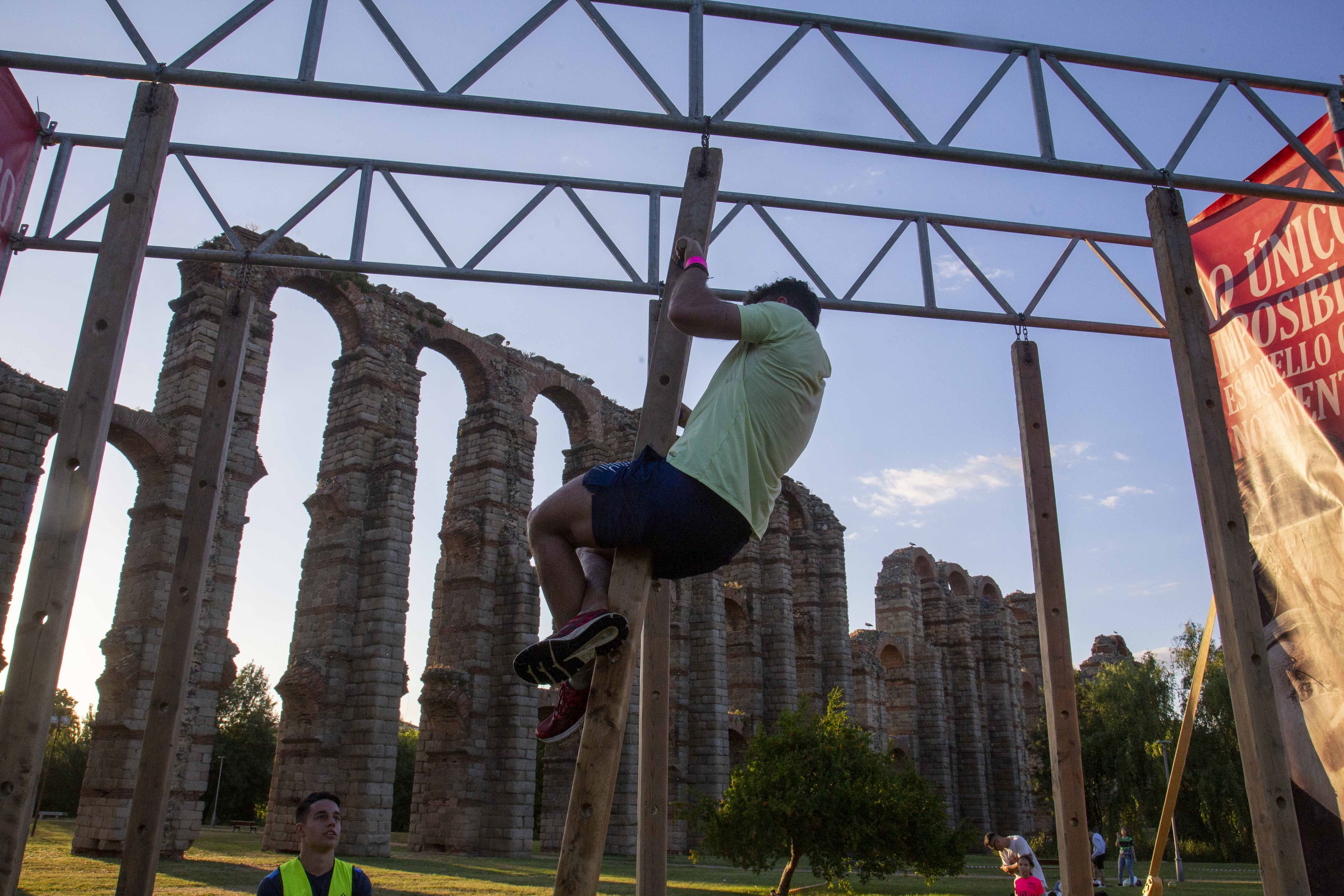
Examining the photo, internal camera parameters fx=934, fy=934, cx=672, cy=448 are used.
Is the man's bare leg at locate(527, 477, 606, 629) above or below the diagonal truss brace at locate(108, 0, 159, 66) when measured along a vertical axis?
below

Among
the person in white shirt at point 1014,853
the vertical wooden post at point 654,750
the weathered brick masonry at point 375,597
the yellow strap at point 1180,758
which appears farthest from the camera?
the weathered brick masonry at point 375,597

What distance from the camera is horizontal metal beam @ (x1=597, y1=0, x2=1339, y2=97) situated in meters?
5.20

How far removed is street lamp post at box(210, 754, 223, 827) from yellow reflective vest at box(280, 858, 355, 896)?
38869 mm

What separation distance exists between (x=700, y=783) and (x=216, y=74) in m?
21.5

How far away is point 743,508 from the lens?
2811mm

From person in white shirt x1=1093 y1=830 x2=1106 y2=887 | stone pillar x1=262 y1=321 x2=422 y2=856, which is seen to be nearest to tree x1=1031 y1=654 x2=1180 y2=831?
person in white shirt x1=1093 y1=830 x2=1106 y2=887

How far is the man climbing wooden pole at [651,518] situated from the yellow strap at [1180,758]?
388 centimetres

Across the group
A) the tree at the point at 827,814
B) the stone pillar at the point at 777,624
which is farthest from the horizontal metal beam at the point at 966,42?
the stone pillar at the point at 777,624

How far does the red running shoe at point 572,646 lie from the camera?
2.68 meters

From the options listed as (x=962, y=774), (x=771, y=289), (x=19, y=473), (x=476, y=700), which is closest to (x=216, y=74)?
(x=771, y=289)

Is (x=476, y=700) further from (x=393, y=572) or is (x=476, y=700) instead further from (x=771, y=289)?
(x=771, y=289)

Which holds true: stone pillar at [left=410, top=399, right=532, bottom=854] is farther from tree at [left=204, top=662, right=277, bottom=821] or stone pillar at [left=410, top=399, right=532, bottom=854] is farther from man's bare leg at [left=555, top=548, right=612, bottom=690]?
tree at [left=204, top=662, right=277, bottom=821]

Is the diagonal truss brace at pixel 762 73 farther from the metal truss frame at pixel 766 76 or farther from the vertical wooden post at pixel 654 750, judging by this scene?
the vertical wooden post at pixel 654 750

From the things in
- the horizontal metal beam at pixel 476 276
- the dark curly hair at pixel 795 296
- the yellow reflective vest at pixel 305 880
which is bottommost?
the yellow reflective vest at pixel 305 880
